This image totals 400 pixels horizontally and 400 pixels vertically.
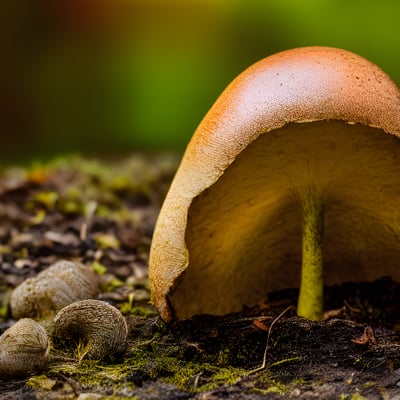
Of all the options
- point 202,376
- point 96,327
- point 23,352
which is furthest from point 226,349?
point 23,352

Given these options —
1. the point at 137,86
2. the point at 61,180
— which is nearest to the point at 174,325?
the point at 61,180

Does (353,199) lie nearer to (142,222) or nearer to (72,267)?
(72,267)

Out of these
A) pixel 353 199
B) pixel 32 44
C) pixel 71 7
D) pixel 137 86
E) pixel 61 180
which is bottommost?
pixel 353 199

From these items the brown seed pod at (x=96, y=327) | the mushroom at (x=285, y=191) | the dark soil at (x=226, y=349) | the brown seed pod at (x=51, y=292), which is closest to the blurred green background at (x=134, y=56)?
the dark soil at (x=226, y=349)

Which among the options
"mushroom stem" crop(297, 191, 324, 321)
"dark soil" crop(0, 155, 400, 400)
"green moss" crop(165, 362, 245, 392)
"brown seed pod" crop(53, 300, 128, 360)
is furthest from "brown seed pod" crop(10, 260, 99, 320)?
"mushroom stem" crop(297, 191, 324, 321)

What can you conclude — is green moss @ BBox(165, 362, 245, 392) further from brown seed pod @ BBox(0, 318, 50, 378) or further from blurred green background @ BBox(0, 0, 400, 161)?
blurred green background @ BBox(0, 0, 400, 161)
